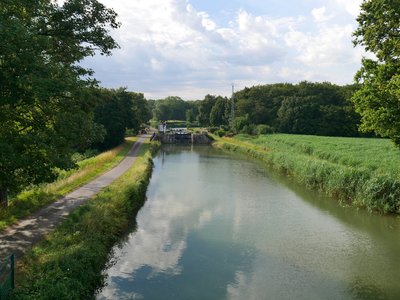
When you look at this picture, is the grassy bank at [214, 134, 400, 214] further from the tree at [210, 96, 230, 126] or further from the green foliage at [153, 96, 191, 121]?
the green foliage at [153, 96, 191, 121]

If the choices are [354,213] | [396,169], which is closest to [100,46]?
[354,213]

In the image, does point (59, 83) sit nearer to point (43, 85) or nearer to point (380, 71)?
point (43, 85)

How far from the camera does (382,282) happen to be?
13383mm

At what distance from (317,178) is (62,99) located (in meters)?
20.5

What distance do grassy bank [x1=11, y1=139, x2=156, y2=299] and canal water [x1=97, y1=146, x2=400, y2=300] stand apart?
0.79 m

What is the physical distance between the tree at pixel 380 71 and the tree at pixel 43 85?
41.2 ft

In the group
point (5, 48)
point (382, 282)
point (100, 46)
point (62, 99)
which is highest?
point (100, 46)

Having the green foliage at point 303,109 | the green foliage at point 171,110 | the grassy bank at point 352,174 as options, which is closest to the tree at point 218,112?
the green foliage at point 303,109

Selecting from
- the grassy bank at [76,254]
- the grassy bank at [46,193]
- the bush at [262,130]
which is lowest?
the grassy bank at [76,254]

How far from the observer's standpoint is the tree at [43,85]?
10.4m

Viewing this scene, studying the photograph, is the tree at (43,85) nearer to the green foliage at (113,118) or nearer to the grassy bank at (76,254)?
the grassy bank at (76,254)

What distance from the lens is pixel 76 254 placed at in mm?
11938

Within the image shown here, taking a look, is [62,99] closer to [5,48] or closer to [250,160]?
[5,48]

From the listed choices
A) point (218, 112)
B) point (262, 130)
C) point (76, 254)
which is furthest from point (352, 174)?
point (218, 112)
